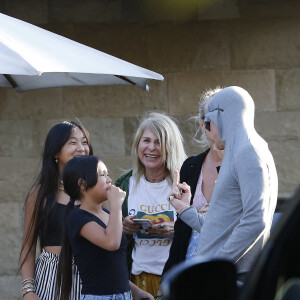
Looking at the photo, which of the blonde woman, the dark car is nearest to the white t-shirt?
the blonde woman

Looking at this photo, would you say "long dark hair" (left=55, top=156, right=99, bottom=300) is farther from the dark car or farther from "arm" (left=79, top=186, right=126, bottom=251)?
the dark car

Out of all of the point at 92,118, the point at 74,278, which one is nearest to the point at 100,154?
the point at 92,118

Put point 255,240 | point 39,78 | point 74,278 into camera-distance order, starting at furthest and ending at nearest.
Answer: point 39,78
point 74,278
point 255,240

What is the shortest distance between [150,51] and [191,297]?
5090 millimetres

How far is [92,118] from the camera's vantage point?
279 inches

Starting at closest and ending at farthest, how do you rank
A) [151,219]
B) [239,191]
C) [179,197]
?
[239,191]
[179,197]
[151,219]

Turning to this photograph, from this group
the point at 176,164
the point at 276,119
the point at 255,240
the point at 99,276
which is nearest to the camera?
the point at 255,240

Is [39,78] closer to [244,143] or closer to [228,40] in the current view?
[228,40]

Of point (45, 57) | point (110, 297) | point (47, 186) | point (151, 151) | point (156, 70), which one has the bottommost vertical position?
point (110, 297)

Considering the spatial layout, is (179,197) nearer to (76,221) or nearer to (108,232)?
(108,232)

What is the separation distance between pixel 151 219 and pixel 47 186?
0.71 metres

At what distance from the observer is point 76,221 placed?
438 cm

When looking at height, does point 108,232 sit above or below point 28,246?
→ above

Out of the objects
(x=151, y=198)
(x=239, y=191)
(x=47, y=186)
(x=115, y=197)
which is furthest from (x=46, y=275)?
(x=239, y=191)
